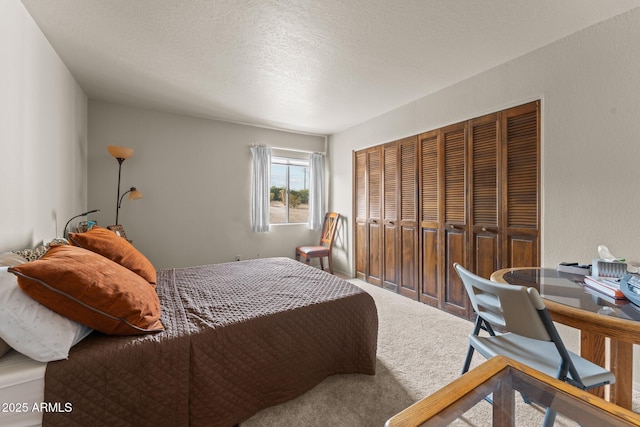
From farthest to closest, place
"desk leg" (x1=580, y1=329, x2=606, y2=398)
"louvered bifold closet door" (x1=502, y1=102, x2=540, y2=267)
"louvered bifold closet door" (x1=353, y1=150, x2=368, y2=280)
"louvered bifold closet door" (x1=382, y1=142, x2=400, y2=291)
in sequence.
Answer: "louvered bifold closet door" (x1=353, y1=150, x2=368, y2=280) → "louvered bifold closet door" (x1=382, y1=142, x2=400, y2=291) → "louvered bifold closet door" (x1=502, y1=102, x2=540, y2=267) → "desk leg" (x1=580, y1=329, x2=606, y2=398)

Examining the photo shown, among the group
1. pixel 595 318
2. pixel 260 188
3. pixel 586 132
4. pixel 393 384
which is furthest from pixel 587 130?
pixel 260 188

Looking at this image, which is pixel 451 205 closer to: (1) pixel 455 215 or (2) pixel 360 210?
(1) pixel 455 215

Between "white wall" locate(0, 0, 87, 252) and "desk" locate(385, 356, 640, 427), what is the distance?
7.70ft

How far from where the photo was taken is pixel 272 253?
462 centimetres

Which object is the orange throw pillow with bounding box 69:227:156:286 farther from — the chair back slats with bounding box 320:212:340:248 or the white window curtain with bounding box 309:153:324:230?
the white window curtain with bounding box 309:153:324:230

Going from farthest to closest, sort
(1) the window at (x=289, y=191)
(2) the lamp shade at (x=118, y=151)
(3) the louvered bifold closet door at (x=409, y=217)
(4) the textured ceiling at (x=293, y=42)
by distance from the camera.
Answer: (1) the window at (x=289, y=191) → (3) the louvered bifold closet door at (x=409, y=217) → (2) the lamp shade at (x=118, y=151) → (4) the textured ceiling at (x=293, y=42)

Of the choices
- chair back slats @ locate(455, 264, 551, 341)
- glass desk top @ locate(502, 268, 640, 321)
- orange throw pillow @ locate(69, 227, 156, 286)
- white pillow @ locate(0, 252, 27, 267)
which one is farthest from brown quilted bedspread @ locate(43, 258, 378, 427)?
glass desk top @ locate(502, 268, 640, 321)

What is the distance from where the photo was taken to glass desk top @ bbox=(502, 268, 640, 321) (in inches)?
44.5

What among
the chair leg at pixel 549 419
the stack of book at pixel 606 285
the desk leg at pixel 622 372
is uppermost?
the stack of book at pixel 606 285

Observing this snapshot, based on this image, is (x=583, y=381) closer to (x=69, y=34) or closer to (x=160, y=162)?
(x=69, y=34)

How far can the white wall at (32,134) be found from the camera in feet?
5.23

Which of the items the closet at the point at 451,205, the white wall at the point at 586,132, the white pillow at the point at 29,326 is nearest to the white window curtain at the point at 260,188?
the closet at the point at 451,205

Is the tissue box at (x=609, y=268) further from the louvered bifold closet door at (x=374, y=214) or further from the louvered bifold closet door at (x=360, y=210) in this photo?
the louvered bifold closet door at (x=360, y=210)

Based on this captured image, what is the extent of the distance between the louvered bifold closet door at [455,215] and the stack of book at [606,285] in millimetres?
1369
